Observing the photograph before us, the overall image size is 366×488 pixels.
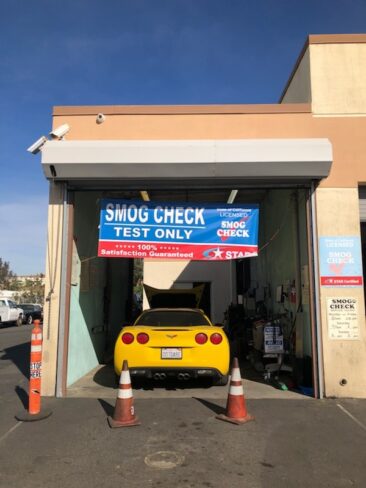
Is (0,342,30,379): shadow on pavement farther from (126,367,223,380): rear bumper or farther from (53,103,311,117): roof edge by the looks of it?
(53,103,311,117): roof edge

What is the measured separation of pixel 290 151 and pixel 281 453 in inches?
176

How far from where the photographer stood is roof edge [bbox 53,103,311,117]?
7.79 meters

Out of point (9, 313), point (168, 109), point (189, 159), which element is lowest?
point (9, 313)

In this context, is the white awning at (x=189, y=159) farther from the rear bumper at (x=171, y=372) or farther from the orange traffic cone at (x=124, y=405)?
the orange traffic cone at (x=124, y=405)

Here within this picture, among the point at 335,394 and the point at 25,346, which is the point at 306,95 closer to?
the point at 335,394

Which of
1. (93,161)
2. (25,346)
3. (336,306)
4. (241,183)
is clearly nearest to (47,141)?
(93,161)

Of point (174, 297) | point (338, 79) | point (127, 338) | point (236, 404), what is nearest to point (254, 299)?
point (174, 297)

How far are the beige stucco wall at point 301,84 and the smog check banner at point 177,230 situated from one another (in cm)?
236

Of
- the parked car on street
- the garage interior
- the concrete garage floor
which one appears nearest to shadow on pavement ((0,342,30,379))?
the garage interior

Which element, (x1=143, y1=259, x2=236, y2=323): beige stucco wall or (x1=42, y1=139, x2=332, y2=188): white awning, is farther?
(x1=143, y1=259, x2=236, y2=323): beige stucco wall

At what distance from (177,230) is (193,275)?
43.1ft

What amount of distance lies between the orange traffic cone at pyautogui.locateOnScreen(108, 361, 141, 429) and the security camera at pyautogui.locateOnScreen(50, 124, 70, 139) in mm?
4128

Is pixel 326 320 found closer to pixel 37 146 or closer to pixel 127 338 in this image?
pixel 127 338

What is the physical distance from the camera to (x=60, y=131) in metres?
7.55
